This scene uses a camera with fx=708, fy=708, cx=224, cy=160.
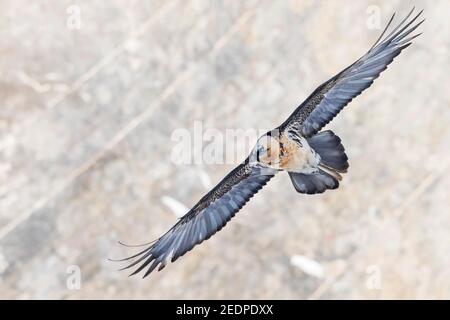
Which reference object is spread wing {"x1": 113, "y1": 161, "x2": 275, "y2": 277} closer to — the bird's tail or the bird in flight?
the bird in flight

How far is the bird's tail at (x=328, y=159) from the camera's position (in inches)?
159

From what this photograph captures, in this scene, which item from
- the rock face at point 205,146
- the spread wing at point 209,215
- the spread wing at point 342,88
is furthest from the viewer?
the rock face at point 205,146

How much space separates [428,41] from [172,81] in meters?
2.16

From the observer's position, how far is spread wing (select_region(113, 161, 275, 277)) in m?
4.31

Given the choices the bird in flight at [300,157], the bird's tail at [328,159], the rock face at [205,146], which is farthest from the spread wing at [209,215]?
the rock face at [205,146]

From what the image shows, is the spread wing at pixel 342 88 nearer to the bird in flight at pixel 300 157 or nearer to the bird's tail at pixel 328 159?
the bird in flight at pixel 300 157

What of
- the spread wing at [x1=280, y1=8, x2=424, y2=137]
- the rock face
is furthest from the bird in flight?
the rock face

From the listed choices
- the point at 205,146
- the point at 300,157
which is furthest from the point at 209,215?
the point at 205,146

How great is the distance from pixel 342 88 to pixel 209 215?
1119 millimetres

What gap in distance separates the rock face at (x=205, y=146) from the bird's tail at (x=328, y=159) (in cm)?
150

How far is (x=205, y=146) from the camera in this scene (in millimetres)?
5594

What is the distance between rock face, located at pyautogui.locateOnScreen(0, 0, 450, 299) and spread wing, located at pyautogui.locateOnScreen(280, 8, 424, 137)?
1432 mm

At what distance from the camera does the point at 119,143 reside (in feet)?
18.0
